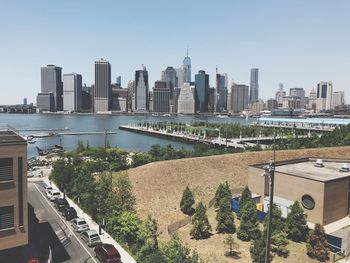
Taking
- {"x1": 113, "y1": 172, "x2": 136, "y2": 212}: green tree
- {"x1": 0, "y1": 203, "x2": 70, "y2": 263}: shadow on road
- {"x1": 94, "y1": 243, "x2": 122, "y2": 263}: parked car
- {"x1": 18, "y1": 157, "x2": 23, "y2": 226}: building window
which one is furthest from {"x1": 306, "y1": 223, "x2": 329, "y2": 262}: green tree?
{"x1": 18, "y1": 157, "x2": 23, "y2": 226}: building window

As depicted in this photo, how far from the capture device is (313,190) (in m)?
29.7

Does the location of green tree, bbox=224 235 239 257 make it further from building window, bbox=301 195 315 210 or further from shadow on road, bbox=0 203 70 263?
shadow on road, bbox=0 203 70 263

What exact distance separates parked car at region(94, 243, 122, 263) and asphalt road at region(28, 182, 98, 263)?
1.77ft

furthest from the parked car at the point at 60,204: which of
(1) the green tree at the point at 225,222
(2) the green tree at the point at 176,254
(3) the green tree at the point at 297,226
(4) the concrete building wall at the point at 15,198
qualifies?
(3) the green tree at the point at 297,226

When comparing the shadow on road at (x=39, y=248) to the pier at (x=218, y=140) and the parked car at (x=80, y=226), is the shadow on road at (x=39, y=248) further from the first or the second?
the pier at (x=218, y=140)

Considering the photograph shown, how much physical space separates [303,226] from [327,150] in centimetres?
3038

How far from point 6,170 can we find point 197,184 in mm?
27106

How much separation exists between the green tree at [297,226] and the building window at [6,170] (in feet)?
68.5

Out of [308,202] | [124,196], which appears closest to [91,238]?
[124,196]

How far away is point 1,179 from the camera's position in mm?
15680

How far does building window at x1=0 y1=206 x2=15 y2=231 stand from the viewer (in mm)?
15672

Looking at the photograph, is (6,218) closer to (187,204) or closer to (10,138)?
(10,138)

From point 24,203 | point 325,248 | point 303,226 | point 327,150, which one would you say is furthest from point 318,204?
point 327,150

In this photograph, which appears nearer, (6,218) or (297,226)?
(6,218)
